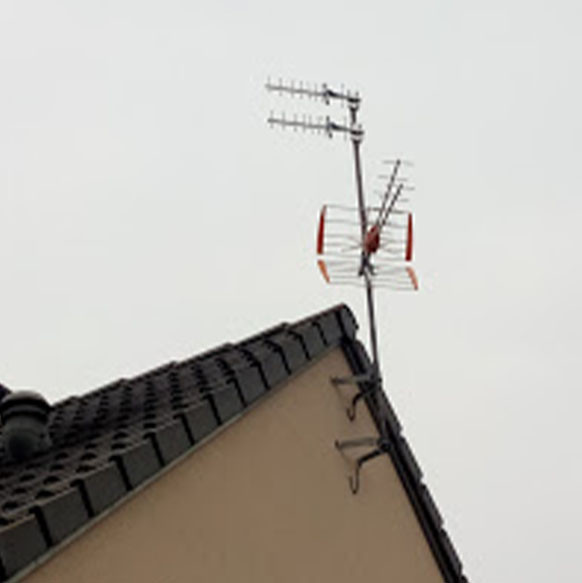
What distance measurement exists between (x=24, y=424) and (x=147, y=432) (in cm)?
219

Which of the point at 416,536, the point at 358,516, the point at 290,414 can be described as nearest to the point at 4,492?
the point at 290,414

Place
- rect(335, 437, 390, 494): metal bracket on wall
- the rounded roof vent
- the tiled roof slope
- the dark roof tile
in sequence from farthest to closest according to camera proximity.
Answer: rect(335, 437, 390, 494): metal bracket on wall → the rounded roof vent → the tiled roof slope → the dark roof tile

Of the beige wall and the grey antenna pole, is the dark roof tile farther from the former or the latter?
the grey antenna pole

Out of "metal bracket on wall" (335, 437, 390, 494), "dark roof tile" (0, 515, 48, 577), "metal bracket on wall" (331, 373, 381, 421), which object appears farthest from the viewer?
"metal bracket on wall" (331, 373, 381, 421)

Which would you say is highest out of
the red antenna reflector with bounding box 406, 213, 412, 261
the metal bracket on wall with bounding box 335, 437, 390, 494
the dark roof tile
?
the red antenna reflector with bounding box 406, 213, 412, 261

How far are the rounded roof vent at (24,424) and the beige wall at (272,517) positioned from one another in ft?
6.11

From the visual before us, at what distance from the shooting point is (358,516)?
718 centimetres

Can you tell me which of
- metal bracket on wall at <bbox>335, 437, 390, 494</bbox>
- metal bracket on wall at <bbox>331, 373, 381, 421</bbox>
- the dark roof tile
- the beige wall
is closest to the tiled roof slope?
the dark roof tile

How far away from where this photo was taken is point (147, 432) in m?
5.00

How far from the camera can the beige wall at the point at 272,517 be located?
434cm

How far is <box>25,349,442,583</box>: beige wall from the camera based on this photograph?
434 centimetres

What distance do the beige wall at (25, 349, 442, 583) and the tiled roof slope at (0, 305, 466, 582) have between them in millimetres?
128

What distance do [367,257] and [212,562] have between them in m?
3.91

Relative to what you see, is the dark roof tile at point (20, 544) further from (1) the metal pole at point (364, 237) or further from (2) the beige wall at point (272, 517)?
(1) the metal pole at point (364, 237)
